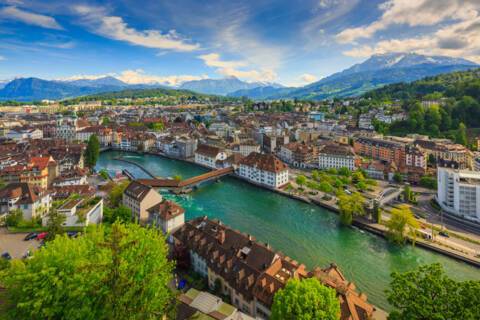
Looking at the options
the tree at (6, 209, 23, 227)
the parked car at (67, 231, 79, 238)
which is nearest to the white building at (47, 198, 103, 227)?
the parked car at (67, 231, 79, 238)

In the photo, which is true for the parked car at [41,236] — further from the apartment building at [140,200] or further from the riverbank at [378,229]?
the riverbank at [378,229]

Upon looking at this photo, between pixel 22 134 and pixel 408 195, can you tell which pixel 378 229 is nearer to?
pixel 408 195

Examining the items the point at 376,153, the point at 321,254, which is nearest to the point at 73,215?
the point at 321,254

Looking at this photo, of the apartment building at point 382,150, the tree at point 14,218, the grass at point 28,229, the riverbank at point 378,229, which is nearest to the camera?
the riverbank at point 378,229

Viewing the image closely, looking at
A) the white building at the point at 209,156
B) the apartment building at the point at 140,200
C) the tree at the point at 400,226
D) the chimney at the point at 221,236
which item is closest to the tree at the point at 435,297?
the chimney at the point at 221,236

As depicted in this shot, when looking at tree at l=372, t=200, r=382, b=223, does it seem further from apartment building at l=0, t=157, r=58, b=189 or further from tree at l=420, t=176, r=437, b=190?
apartment building at l=0, t=157, r=58, b=189

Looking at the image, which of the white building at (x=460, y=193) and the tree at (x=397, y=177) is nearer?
the white building at (x=460, y=193)
